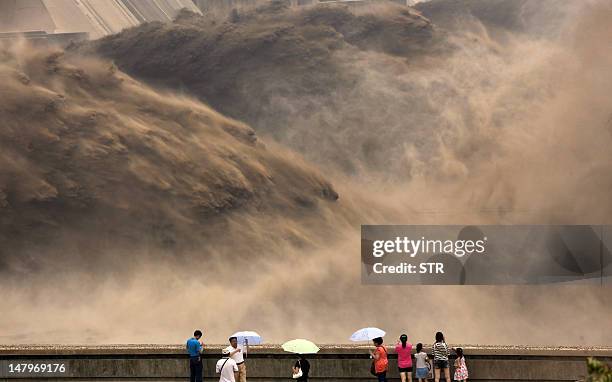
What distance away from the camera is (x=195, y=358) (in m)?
17.9

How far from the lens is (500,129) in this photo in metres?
35.2

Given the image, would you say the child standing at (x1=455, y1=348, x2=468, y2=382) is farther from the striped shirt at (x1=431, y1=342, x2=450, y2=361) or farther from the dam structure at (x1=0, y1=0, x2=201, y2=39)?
the dam structure at (x1=0, y1=0, x2=201, y2=39)

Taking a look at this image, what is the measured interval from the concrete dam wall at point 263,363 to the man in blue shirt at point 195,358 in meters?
0.53

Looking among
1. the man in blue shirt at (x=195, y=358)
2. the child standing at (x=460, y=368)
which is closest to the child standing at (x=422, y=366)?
the child standing at (x=460, y=368)

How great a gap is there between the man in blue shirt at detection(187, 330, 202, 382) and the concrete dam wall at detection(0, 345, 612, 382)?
0.53m

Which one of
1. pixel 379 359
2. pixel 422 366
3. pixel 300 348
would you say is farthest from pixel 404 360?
pixel 300 348

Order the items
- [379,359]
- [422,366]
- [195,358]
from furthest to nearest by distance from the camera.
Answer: [195,358] < [422,366] < [379,359]

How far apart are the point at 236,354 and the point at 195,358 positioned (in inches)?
71.6

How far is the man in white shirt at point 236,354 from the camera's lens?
52.6 feet

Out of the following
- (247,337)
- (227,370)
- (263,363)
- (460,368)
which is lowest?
(227,370)

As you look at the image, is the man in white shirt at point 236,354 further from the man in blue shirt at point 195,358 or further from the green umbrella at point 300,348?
the man in blue shirt at point 195,358

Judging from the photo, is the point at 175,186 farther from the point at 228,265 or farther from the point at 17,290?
the point at 17,290

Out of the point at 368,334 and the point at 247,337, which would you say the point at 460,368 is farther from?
the point at 247,337

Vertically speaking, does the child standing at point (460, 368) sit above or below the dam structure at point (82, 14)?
below
